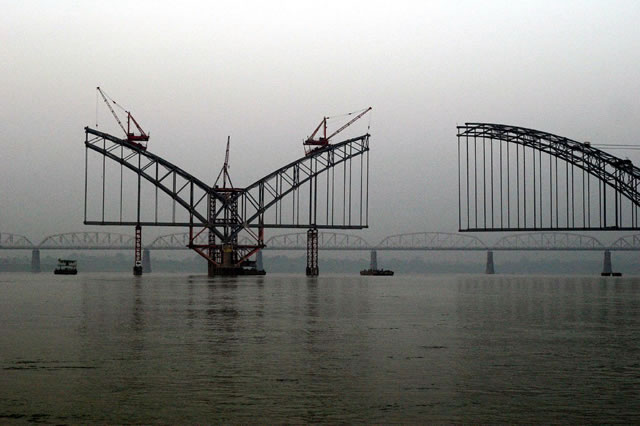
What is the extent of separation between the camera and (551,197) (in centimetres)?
13125

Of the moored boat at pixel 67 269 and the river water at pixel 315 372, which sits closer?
the river water at pixel 315 372

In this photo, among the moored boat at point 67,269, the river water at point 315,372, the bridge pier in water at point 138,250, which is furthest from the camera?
the moored boat at point 67,269

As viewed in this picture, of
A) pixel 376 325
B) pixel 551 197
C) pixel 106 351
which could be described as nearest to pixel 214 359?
pixel 106 351

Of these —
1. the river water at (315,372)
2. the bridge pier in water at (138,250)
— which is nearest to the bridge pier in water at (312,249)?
the bridge pier in water at (138,250)

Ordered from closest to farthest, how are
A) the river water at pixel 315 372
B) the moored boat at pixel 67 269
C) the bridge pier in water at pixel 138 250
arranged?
the river water at pixel 315 372, the bridge pier in water at pixel 138 250, the moored boat at pixel 67 269

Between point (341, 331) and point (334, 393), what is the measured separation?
13434 mm

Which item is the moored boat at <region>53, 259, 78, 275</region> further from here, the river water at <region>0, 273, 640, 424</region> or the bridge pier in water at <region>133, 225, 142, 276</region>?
the river water at <region>0, 273, 640, 424</region>

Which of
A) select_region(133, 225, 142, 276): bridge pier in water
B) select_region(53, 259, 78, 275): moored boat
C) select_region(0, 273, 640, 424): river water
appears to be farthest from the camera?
select_region(53, 259, 78, 275): moored boat

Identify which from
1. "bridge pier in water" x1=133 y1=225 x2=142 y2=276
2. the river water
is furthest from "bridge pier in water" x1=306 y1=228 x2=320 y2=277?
the river water

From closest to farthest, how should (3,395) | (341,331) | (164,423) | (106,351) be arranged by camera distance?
1. (164,423)
2. (3,395)
3. (106,351)
4. (341,331)

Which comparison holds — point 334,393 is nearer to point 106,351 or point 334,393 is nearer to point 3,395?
point 3,395

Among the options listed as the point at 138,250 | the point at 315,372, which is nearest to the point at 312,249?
the point at 138,250

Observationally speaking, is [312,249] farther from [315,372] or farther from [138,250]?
[315,372]

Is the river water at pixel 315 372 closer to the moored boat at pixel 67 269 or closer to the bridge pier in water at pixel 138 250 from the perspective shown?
the bridge pier in water at pixel 138 250
